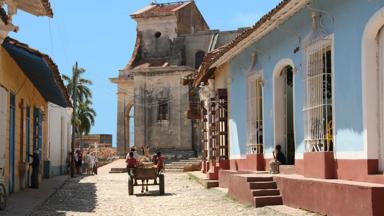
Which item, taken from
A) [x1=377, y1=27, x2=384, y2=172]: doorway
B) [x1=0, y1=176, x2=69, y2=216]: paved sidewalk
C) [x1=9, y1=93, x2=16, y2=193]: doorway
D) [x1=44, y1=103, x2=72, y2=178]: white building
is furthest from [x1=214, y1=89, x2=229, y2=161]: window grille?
[x1=377, y1=27, x2=384, y2=172]: doorway

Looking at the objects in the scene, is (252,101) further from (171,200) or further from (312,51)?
(312,51)

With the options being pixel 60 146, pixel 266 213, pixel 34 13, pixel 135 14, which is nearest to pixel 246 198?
pixel 266 213

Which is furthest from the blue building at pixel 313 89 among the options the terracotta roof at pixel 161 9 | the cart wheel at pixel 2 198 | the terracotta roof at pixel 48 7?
the terracotta roof at pixel 161 9

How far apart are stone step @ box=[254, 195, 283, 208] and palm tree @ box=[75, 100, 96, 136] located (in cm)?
5424

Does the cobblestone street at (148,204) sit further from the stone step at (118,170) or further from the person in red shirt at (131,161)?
the stone step at (118,170)

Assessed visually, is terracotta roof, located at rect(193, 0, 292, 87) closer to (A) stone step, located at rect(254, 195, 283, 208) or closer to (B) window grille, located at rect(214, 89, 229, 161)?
(B) window grille, located at rect(214, 89, 229, 161)

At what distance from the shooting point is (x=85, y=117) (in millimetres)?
67875

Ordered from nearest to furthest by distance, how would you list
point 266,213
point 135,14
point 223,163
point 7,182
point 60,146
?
point 266,213 → point 7,182 → point 223,163 → point 60,146 → point 135,14

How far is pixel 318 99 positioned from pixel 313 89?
29 cm

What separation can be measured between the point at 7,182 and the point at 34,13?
14.2ft

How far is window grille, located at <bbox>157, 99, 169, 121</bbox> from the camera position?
146 ft

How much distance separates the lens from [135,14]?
48.6 m

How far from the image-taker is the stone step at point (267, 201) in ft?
42.6

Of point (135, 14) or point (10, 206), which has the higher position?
point (135, 14)
